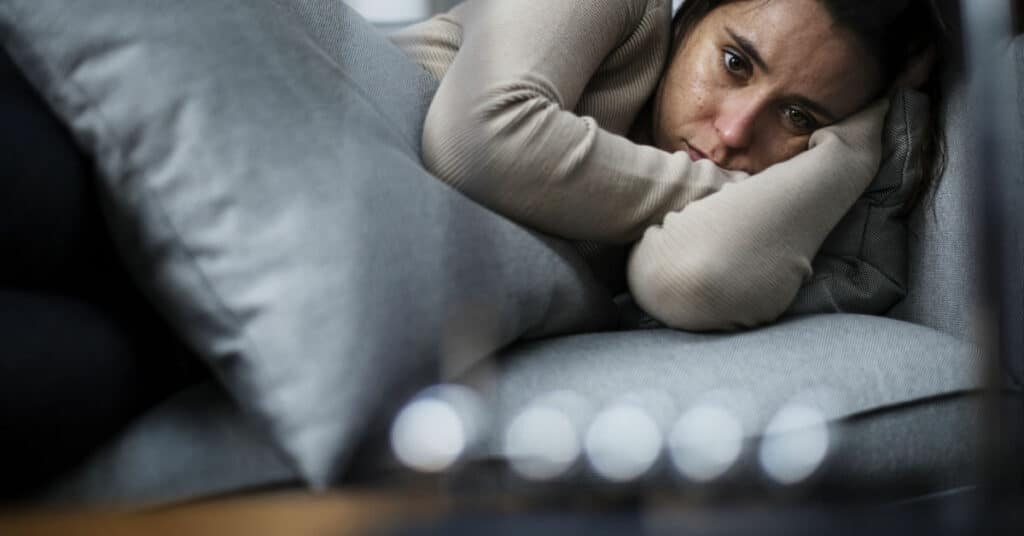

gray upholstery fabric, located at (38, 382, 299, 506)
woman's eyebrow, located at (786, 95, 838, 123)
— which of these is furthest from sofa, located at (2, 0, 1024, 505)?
woman's eyebrow, located at (786, 95, 838, 123)

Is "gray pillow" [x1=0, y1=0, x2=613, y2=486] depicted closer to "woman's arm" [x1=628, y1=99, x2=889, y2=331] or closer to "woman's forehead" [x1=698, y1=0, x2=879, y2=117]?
"woman's arm" [x1=628, y1=99, x2=889, y2=331]

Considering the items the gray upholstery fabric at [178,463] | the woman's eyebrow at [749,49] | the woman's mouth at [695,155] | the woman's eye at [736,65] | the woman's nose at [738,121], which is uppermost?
the woman's eyebrow at [749,49]

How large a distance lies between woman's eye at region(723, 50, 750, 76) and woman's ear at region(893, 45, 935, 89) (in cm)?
17

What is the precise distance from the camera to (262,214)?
1.67 ft

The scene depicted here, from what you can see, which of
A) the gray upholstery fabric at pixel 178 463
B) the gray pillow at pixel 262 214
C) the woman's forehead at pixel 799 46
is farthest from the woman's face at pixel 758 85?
the gray upholstery fabric at pixel 178 463

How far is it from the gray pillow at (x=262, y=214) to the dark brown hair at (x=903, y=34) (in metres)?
0.40

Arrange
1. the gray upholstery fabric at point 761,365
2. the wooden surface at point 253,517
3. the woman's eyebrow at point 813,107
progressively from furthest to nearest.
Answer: the woman's eyebrow at point 813,107
the gray upholstery fabric at point 761,365
the wooden surface at point 253,517

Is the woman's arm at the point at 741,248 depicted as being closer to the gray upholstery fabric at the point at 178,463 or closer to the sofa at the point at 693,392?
the sofa at the point at 693,392

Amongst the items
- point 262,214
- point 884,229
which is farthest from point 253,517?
point 884,229

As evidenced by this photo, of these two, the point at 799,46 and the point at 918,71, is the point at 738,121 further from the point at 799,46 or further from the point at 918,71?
the point at 918,71

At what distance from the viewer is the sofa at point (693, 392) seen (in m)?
0.48

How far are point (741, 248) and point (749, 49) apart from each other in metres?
0.20

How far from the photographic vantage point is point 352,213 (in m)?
0.52

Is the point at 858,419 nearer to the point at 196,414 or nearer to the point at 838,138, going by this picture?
the point at 838,138
